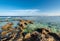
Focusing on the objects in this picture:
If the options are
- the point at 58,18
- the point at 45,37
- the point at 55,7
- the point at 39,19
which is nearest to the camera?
the point at 45,37

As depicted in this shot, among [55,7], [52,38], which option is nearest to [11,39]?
[52,38]

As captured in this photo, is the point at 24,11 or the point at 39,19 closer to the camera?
the point at 24,11

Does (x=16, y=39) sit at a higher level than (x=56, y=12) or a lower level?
lower

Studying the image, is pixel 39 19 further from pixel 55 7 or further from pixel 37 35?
pixel 37 35

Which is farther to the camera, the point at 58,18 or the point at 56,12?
the point at 58,18

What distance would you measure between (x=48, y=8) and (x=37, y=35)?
2.09 metres

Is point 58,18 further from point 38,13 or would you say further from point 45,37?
point 45,37

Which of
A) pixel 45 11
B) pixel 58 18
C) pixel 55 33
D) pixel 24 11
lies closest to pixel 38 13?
pixel 45 11

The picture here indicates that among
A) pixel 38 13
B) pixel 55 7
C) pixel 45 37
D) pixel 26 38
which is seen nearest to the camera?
pixel 45 37

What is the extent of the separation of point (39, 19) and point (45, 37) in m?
3.85

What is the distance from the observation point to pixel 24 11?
708cm

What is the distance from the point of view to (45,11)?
6457 mm

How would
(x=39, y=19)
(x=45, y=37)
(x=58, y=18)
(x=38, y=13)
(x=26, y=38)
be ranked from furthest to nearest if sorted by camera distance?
(x=39, y=19), (x=58, y=18), (x=38, y=13), (x=26, y=38), (x=45, y=37)

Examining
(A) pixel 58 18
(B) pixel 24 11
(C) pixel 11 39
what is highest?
(B) pixel 24 11
